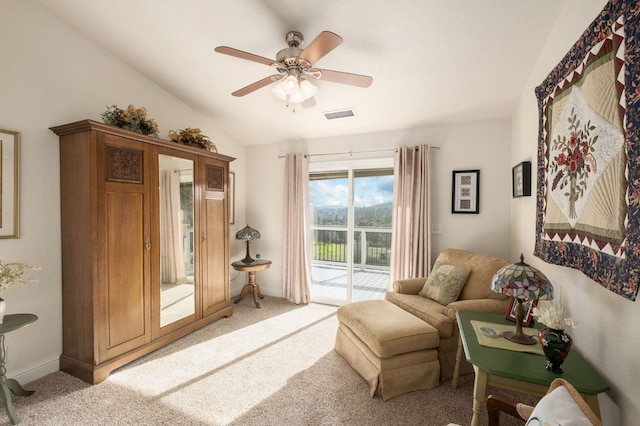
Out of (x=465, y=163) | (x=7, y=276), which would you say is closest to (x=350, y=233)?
(x=465, y=163)

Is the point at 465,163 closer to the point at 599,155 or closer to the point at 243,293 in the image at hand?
the point at 599,155

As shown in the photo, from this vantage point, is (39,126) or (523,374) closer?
(523,374)

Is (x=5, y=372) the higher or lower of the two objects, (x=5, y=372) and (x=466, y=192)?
the lower

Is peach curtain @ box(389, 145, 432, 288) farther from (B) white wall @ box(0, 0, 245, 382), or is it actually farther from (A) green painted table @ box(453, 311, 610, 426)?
(B) white wall @ box(0, 0, 245, 382)

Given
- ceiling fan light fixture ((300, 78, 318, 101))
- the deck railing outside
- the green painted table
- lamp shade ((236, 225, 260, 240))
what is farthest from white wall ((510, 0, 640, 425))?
lamp shade ((236, 225, 260, 240))

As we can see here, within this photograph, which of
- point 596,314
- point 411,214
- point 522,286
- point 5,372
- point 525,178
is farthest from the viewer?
point 411,214

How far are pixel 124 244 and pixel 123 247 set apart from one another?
3 centimetres

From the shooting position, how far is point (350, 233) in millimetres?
4047

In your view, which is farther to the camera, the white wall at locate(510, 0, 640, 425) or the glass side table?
the glass side table

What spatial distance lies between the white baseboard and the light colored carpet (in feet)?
0.18

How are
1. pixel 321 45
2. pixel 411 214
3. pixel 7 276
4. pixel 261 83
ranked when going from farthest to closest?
pixel 411 214
pixel 261 83
pixel 7 276
pixel 321 45

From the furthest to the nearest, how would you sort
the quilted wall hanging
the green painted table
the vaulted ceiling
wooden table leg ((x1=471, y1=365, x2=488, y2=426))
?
1. the vaulted ceiling
2. wooden table leg ((x1=471, y1=365, x2=488, y2=426))
3. the green painted table
4. the quilted wall hanging

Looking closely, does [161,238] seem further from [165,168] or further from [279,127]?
[279,127]

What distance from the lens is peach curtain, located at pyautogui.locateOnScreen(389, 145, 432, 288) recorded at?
11.2 ft
